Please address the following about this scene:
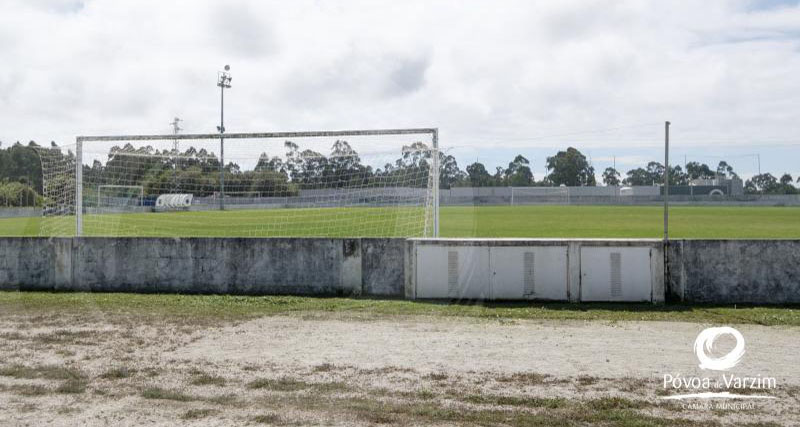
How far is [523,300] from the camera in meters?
11.0

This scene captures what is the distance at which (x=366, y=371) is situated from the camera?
21.8 feet

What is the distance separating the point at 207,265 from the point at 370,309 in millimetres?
3726

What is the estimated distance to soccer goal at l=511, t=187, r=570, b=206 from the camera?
103 ft

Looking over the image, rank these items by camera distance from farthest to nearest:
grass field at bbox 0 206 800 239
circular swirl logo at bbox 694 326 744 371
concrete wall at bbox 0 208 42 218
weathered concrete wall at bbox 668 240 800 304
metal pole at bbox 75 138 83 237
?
concrete wall at bbox 0 208 42 218 → grass field at bbox 0 206 800 239 → metal pole at bbox 75 138 83 237 → weathered concrete wall at bbox 668 240 800 304 → circular swirl logo at bbox 694 326 744 371

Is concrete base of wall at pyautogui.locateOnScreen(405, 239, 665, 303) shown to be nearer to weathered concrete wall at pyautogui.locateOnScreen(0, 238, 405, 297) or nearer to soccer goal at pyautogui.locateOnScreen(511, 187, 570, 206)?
weathered concrete wall at pyautogui.locateOnScreen(0, 238, 405, 297)

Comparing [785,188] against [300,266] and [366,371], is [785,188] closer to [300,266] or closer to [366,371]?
[300,266]

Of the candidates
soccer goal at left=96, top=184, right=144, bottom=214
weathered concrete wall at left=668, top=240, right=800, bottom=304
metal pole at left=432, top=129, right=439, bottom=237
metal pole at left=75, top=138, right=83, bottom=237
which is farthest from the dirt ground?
soccer goal at left=96, top=184, right=144, bottom=214

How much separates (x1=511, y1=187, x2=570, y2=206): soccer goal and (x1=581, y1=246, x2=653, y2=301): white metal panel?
18.7 m

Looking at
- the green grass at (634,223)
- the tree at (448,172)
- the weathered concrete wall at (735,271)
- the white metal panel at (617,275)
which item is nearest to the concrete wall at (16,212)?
the green grass at (634,223)

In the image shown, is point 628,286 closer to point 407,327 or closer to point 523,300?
point 523,300

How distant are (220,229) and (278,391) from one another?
53.4ft

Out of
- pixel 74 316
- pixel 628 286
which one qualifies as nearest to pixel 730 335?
pixel 628 286

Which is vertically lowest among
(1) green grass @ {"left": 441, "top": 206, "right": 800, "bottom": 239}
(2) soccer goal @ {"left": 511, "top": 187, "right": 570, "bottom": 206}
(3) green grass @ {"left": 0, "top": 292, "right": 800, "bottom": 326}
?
(3) green grass @ {"left": 0, "top": 292, "right": 800, "bottom": 326}

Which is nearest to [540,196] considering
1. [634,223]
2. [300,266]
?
[634,223]
